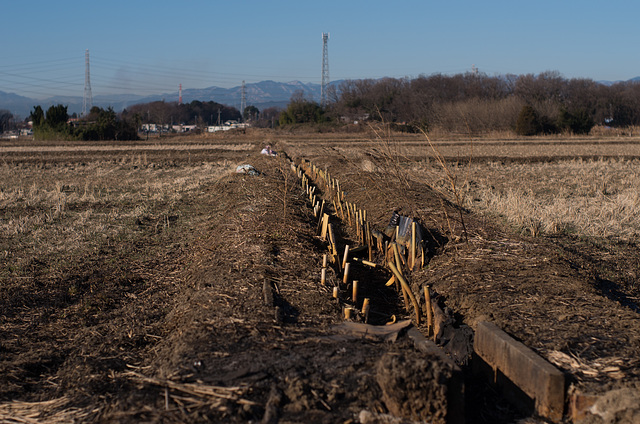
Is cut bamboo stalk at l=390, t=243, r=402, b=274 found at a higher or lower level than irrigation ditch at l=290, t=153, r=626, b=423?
higher

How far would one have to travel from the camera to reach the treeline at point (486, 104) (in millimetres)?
49706

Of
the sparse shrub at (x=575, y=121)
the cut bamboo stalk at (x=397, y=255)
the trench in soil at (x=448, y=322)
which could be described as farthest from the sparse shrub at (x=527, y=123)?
the cut bamboo stalk at (x=397, y=255)

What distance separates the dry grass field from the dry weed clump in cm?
8

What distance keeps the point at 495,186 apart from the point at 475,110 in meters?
43.2

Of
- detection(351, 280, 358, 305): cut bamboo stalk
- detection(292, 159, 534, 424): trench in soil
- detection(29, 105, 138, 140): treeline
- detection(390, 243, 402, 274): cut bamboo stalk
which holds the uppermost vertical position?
detection(29, 105, 138, 140): treeline

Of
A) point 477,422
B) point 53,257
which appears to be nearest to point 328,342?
point 477,422

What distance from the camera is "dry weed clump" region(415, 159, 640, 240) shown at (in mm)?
7918

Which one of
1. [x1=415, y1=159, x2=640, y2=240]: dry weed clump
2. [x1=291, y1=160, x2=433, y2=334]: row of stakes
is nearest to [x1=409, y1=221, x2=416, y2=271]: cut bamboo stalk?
[x1=291, y1=160, x2=433, y2=334]: row of stakes

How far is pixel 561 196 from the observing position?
11297 mm

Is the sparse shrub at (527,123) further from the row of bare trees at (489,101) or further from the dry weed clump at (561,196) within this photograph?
the dry weed clump at (561,196)

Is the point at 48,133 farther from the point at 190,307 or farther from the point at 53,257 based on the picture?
the point at 190,307

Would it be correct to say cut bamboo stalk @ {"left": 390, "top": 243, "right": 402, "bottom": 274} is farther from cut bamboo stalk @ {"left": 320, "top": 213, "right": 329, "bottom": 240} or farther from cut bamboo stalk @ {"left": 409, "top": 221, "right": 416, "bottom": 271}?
cut bamboo stalk @ {"left": 320, "top": 213, "right": 329, "bottom": 240}

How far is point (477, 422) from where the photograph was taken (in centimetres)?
326

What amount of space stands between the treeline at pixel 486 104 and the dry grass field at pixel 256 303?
39348 millimetres
